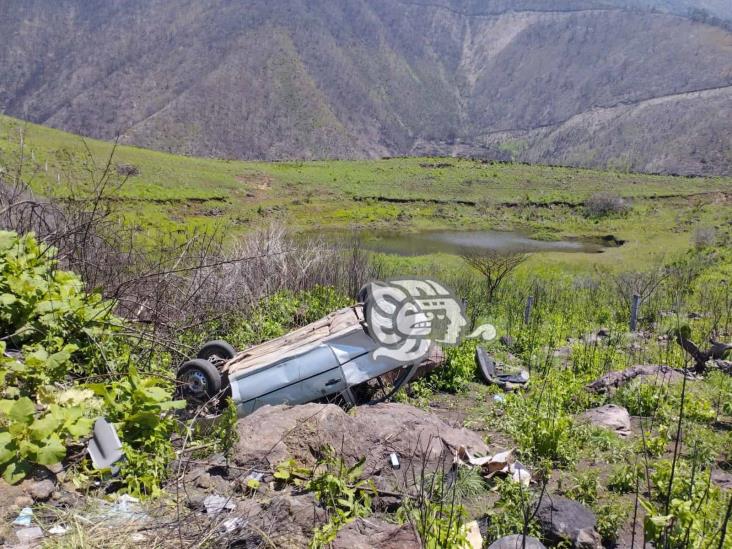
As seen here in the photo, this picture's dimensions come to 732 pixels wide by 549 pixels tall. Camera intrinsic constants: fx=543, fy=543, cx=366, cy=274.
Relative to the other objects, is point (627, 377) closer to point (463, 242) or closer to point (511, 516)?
point (511, 516)

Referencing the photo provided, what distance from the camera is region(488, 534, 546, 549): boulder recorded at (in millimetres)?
3332

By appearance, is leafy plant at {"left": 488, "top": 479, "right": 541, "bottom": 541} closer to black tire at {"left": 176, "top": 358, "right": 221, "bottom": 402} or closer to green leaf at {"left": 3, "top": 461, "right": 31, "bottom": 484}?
black tire at {"left": 176, "top": 358, "right": 221, "bottom": 402}

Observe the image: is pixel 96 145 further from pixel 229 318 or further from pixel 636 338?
pixel 636 338

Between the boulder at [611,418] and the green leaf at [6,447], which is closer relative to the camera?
the green leaf at [6,447]

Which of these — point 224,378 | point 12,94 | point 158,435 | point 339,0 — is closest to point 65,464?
point 158,435

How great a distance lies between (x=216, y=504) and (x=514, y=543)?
1.87 metres

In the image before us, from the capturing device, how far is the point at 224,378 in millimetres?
5363

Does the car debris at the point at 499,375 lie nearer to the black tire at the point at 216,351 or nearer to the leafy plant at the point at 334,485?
the black tire at the point at 216,351

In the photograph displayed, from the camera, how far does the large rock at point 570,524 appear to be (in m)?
3.58

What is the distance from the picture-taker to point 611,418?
5.84 m

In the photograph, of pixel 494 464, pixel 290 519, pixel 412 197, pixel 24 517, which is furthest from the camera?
pixel 412 197

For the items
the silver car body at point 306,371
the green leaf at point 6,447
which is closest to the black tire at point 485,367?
the silver car body at point 306,371

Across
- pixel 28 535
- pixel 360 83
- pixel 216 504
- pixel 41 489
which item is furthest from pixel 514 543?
pixel 360 83

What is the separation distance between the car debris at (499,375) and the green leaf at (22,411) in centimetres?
556
